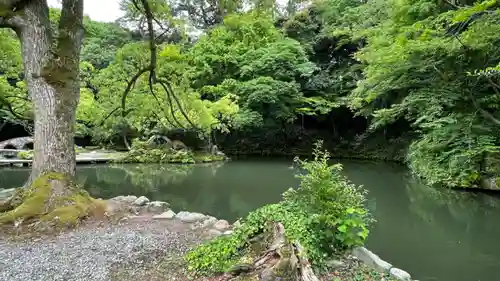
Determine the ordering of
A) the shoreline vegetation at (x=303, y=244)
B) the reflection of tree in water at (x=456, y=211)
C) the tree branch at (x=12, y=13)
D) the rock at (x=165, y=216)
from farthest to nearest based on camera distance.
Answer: the reflection of tree in water at (x=456, y=211) → the rock at (x=165, y=216) → the tree branch at (x=12, y=13) → the shoreline vegetation at (x=303, y=244)

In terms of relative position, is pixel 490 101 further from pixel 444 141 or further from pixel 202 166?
pixel 202 166

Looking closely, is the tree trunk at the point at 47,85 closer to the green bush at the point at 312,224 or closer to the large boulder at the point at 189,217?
the large boulder at the point at 189,217

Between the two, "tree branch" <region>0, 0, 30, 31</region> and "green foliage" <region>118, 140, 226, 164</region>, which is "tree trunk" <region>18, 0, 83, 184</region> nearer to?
"tree branch" <region>0, 0, 30, 31</region>

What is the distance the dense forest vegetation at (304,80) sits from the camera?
6.97 m

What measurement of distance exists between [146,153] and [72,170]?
31.7 feet

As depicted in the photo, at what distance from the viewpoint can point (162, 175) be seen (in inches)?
417

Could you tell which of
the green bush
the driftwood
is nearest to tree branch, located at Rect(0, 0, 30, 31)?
the green bush

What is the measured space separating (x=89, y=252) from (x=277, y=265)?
6.06ft

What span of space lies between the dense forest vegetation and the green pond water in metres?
1.36

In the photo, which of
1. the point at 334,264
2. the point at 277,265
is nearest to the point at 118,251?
the point at 277,265

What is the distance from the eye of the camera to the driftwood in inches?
88.3

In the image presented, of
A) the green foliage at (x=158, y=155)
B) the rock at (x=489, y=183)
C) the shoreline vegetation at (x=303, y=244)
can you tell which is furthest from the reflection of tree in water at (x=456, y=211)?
the green foliage at (x=158, y=155)

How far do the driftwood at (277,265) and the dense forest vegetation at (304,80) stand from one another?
11.0ft

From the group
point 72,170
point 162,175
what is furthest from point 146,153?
point 72,170
